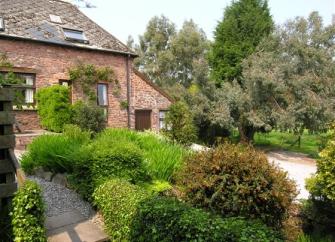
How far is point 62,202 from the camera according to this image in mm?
6262

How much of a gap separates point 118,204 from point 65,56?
1417 centimetres

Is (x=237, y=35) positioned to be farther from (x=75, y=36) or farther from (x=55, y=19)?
(x=55, y=19)

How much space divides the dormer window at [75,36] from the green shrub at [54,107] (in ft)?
12.1

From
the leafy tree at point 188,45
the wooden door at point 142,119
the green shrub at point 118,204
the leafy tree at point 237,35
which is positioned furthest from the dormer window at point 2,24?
the leafy tree at point 188,45

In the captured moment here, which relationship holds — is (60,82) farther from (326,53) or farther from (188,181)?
(326,53)

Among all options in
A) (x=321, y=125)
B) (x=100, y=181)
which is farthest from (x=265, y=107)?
(x=100, y=181)

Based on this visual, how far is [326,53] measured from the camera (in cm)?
2025

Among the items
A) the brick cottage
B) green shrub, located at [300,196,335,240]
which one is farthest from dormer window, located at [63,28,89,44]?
green shrub, located at [300,196,335,240]

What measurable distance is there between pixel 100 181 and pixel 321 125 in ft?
55.6

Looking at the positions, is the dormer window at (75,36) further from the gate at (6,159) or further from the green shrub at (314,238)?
the green shrub at (314,238)

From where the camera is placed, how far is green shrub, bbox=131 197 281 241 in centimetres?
373

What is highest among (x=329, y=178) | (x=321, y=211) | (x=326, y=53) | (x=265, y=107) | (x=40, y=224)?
(x=326, y=53)

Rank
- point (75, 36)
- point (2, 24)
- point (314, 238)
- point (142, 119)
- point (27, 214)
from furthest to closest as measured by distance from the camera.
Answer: point (142, 119)
point (75, 36)
point (2, 24)
point (314, 238)
point (27, 214)

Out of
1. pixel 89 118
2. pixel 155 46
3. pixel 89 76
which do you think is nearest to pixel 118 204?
pixel 89 118
